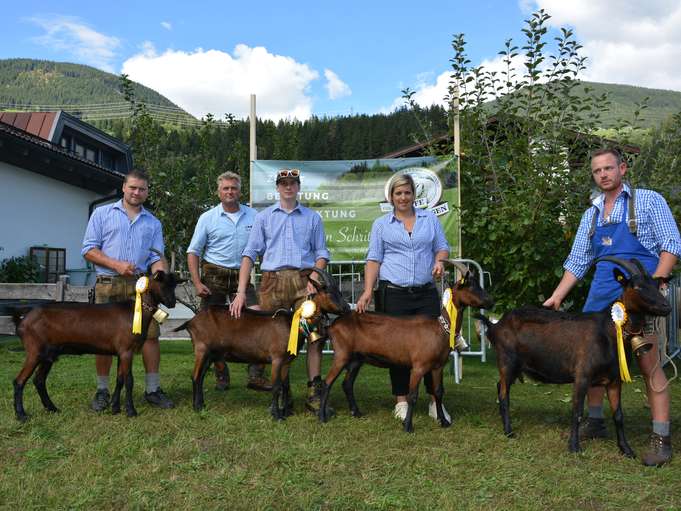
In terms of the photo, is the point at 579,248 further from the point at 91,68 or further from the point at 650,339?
the point at 91,68

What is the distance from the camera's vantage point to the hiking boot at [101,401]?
581 centimetres

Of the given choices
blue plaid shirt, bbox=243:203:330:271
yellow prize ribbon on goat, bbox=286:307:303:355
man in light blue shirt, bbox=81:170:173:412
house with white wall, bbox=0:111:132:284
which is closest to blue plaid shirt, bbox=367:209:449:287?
blue plaid shirt, bbox=243:203:330:271

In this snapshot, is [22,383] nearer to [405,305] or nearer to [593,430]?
[405,305]

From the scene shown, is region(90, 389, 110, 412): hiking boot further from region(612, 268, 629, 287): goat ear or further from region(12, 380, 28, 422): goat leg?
region(612, 268, 629, 287): goat ear

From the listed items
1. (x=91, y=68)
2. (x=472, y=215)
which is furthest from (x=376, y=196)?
(x=91, y=68)

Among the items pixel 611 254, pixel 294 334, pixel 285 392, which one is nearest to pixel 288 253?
pixel 294 334

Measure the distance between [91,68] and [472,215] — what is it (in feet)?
686

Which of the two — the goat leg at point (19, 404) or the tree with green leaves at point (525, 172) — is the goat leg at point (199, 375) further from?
the tree with green leaves at point (525, 172)

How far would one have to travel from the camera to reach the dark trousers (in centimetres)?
573

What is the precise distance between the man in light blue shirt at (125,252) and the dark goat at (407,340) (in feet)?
6.08

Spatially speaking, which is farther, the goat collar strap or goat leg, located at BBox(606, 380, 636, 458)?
goat leg, located at BBox(606, 380, 636, 458)

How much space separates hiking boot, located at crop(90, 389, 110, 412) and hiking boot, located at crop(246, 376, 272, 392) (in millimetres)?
1576

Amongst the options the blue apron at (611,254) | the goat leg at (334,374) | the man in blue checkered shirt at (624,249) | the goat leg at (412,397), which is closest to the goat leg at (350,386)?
the goat leg at (334,374)

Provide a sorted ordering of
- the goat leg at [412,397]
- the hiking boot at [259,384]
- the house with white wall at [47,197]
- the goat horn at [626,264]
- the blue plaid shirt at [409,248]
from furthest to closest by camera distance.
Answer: the house with white wall at [47,197] < the hiking boot at [259,384] < the blue plaid shirt at [409,248] < the goat leg at [412,397] < the goat horn at [626,264]
